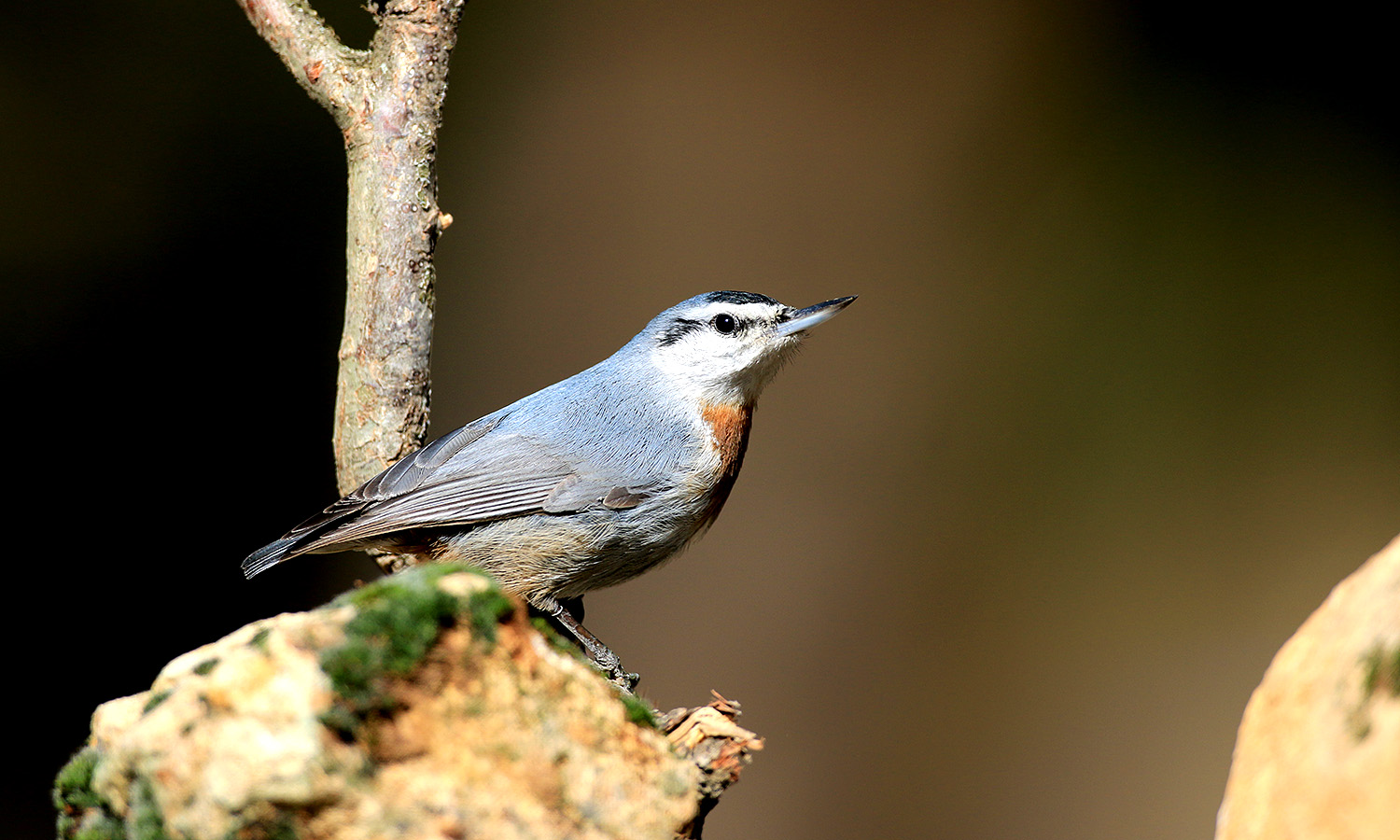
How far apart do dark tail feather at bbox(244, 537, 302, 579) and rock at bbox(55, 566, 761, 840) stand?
0.91 m

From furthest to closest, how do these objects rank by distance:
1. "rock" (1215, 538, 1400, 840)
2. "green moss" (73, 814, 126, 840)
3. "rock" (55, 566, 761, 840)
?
"green moss" (73, 814, 126, 840) → "rock" (55, 566, 761, 840) → "rock" (1215, 538, 1400, 840)

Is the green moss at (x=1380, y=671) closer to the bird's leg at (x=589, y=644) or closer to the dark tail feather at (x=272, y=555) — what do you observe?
the bird's leg at (x=589, y=644)

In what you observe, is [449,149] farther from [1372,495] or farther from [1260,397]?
[1372,495]

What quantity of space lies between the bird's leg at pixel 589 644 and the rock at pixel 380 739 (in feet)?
2.63

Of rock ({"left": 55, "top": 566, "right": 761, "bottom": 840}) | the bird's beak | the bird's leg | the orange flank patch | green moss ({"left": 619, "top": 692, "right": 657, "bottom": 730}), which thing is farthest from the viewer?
the bird's beak

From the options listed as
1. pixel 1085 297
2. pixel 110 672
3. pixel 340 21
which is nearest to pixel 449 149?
pixel 340 21

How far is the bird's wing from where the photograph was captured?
2.36 metres

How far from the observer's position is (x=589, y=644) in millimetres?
2389

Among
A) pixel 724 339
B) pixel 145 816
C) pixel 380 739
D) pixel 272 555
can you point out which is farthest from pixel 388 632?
pixel 724 339

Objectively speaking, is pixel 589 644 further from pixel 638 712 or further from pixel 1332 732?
pixel 1332 732

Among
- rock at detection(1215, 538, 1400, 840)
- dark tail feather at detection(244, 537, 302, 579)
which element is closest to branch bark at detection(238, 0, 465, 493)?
dark tail feather at detection(244, 537, 302, 579)

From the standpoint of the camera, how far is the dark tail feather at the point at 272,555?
2.37 metres

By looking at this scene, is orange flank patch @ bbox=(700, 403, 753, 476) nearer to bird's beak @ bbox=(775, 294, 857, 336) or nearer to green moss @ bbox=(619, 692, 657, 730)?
bird's beak @ bbox=(775, 294, 857, 336)

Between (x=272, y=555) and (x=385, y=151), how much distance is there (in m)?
0.95
